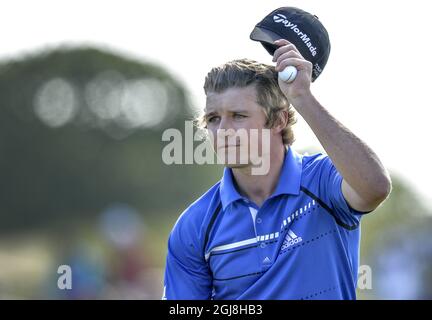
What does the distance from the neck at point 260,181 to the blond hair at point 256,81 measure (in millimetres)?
256

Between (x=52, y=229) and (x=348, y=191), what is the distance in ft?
142

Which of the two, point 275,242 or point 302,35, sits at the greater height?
point 302,35

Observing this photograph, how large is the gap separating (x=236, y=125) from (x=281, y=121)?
0.43 metres

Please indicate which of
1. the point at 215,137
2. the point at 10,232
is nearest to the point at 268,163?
the point at 215,137

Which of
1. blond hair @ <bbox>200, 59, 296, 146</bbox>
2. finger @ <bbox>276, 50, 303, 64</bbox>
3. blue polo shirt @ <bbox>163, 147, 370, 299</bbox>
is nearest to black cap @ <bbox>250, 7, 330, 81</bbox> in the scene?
blond hair @ <bbox>200, 59, 296, 146</bbox>

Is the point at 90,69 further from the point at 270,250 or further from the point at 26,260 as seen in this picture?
the point at 270,250

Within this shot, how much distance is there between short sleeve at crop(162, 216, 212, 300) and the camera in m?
6.48

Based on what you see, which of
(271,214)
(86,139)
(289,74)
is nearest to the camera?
(289,74)

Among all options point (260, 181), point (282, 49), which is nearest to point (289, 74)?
point (282, 49)

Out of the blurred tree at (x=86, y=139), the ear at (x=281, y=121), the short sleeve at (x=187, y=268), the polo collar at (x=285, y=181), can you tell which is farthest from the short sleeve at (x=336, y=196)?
the blurred tree at (x=86, y=139)

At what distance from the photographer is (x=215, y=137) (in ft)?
20.8

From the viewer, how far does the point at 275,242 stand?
627 cm

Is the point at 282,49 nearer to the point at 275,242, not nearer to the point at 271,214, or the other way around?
the point at 271,214

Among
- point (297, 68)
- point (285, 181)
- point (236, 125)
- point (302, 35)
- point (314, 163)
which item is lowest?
point (285, 181)
